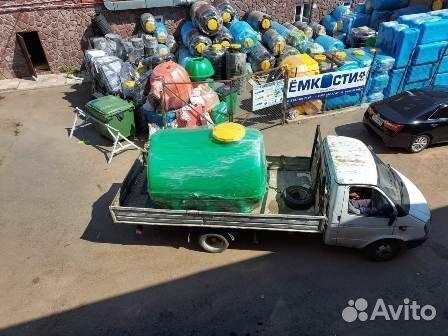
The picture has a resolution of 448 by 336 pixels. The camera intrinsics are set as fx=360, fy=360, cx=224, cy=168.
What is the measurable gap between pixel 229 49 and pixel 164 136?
8538 millimetres

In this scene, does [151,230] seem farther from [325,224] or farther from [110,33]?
→ [110,33]

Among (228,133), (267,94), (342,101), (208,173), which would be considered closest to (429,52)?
(342,101)

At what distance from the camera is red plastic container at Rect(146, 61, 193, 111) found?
11.0 meters

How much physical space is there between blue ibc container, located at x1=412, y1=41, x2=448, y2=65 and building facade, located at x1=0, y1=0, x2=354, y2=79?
8.38m

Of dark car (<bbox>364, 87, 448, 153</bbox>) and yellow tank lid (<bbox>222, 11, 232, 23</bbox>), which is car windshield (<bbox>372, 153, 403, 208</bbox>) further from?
yellow tank lid (<bbox>222, 11, 232, 23</bbox>)

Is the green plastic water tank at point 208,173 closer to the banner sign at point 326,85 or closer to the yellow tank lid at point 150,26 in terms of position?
the banner sign at point 326,85

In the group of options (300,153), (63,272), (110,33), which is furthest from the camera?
(110,33)

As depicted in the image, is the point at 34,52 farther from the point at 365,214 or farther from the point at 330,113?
the point at 365,214

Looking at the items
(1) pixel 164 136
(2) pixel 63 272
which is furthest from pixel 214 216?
(2) pixel 63 272

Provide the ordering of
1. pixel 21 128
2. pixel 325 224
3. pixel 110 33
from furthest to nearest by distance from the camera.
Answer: pixel 110 33
pixel 21 128
pixel 325 224

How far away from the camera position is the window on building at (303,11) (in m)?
19.0

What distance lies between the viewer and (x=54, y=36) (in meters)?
16.4

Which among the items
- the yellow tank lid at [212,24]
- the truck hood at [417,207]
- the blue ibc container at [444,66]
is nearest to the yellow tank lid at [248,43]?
the yellow tank lid at [212,24]

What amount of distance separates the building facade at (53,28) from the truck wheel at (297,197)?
42.6 feet
